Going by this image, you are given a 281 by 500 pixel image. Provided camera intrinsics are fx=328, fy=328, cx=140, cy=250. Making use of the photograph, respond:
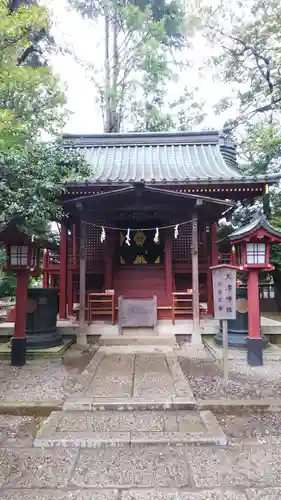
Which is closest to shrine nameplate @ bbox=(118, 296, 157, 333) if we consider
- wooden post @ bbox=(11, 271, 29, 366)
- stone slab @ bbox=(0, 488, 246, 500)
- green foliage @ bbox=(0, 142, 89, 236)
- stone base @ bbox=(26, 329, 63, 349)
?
stone base @ bbox=(26, 329, 63, 349)

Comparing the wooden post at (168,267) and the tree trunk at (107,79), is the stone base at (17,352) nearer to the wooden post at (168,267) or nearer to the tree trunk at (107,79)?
the wooden post at (168,267)

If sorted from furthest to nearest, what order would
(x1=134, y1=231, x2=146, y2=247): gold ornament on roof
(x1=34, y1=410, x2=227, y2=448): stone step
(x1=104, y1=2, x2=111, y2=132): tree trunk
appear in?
(x1=104, y1=2, x2=111, y2=132): tree trunk < (x1=134, y1=231, x2=146, y2=247): gold ornament on roof < (x1=34, y1=410, x2=227, y2=448): stone step

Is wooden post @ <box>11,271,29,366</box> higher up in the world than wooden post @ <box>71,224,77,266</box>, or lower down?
lower down

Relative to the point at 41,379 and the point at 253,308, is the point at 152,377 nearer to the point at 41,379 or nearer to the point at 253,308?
the point at 41,379

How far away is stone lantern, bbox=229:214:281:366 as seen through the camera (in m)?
5.77

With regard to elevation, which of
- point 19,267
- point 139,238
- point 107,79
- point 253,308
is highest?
point 107,79

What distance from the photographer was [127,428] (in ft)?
11.6

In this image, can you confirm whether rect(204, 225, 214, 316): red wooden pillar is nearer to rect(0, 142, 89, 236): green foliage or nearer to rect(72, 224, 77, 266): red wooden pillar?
rect(72, 224, 77, 266): red wooden pillar

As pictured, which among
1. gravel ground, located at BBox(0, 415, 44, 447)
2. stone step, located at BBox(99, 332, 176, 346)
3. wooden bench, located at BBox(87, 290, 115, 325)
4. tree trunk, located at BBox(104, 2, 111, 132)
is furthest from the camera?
tree trunk, located at BBox(104, 2, 111, 132)

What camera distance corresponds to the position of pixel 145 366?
220 inches

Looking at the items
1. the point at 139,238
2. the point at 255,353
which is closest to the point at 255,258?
the point at 255,353

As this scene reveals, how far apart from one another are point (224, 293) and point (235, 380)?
133 centimetres

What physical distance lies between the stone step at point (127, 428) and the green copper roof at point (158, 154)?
5950mm

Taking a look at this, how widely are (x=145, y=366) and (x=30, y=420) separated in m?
2.17
